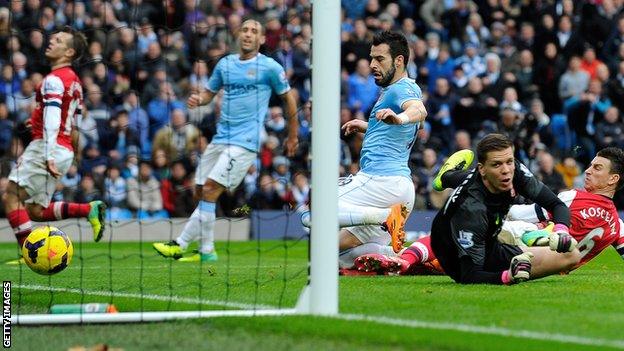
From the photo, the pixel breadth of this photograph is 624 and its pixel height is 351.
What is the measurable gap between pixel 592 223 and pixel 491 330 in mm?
3994

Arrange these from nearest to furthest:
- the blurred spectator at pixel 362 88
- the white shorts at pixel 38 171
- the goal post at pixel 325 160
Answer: the goal post at pixel 325 160, the white shorts at pixel 38 171, the blurred spectator at pixel 362 88

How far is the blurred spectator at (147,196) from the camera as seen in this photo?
1950 cm

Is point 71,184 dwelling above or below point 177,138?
below

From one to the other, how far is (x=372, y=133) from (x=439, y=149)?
428 inches

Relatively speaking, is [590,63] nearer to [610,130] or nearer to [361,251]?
[610,130]

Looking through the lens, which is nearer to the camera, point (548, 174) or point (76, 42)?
point (76, 42)

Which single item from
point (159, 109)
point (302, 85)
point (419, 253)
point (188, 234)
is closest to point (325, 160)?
point (419, 253)

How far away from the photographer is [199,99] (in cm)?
1316

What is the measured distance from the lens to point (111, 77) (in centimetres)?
2094

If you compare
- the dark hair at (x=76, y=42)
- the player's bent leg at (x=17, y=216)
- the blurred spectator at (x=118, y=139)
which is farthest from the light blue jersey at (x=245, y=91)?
the blurred spectator at (x=118, y=139)

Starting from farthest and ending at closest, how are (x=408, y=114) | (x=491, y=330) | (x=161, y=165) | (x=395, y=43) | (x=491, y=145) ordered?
(x=161, y=165) < (x=395, y=43) < (x=408, y=114) < (x=491, y=145) < (x=491, y=330)

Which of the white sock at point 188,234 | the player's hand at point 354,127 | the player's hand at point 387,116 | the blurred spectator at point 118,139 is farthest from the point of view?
the blurred spectator at point 118,139

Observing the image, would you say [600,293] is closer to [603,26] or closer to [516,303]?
[516,303]

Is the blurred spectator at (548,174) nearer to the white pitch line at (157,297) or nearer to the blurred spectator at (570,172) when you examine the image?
the blurred spectator at (570,172)
